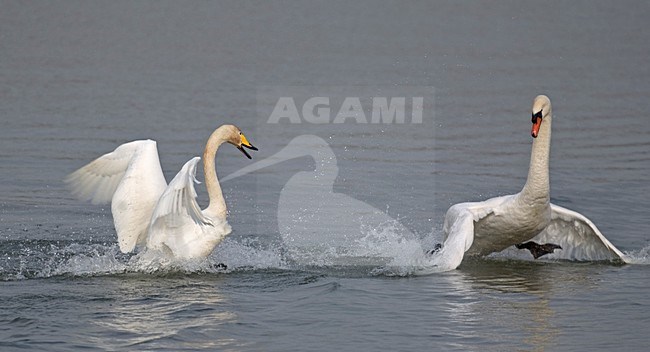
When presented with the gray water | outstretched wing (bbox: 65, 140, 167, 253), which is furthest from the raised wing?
outstretched wing (bbox: 65, 140, 167, 253)

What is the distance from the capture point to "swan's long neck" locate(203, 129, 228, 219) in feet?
34.7

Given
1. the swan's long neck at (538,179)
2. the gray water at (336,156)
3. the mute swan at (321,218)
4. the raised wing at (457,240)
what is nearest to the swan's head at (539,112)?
the swan's long neck at (538,179)

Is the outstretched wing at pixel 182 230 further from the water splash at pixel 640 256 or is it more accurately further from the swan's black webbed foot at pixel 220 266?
the water splash at pixel 640 256

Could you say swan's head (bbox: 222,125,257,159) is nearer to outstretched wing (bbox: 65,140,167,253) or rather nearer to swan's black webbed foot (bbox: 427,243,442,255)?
outstretched wing (bbox: 65,140,167,253)

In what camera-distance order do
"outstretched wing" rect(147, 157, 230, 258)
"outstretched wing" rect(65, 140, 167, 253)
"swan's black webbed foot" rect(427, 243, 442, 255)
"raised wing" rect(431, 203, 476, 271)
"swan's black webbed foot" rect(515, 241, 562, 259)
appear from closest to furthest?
"outstretched wing" rect(147, 157, 230, 258) → "raised wing" rect(431, 203, 476, 271) → "outstretched wing" rect(65, 140, 167, 253) → "swan's black webbed foot" rect(427, 243, 442, 255) → "swan's black webbed foot" rect(515, 241, 562, 259)

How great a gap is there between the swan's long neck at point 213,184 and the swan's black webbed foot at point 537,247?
2.68 m

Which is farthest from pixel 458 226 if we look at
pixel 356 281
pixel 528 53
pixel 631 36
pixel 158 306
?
pixel 631 36

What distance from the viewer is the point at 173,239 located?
1046 centimetres

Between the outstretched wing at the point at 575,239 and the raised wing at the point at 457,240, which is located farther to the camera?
the outstretched wing at the point at 575,239

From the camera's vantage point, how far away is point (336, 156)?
15703mm

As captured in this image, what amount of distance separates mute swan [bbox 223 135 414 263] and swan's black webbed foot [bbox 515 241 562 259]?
1.18m

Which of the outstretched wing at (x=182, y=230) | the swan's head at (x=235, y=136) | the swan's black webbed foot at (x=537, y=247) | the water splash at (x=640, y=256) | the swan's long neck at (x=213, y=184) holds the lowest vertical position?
the water splash at (x=640, y=256)

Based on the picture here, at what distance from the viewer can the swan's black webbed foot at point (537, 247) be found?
11344 mm

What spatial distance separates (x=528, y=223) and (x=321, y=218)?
264 centimetres
